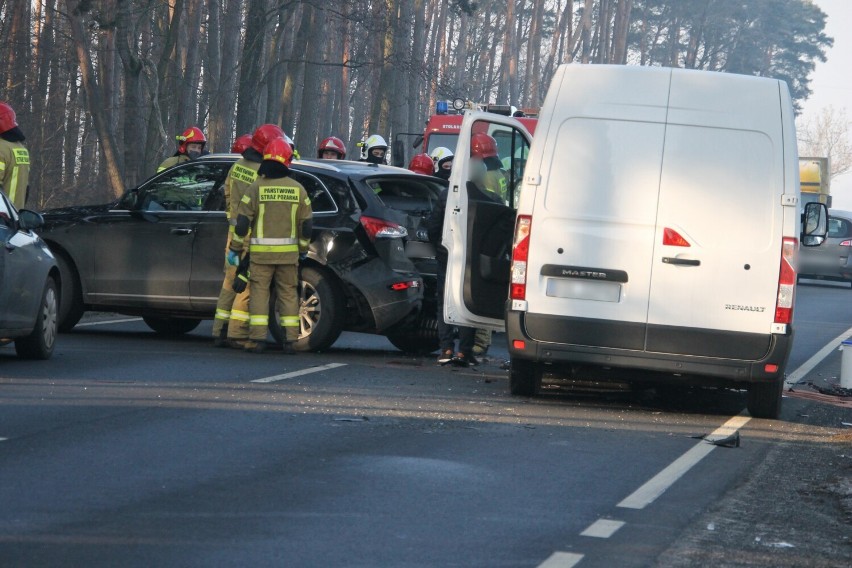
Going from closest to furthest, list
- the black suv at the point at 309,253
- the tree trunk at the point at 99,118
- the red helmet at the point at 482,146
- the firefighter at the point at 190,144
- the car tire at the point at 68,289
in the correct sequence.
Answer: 1. the red helmet at the point at 482,146
2. the black suv at the point at 309,253
3. the car tire at the point at 68,289
4. the firefighter at the point at 190,144
5. the tree trunk at the point at 99,118

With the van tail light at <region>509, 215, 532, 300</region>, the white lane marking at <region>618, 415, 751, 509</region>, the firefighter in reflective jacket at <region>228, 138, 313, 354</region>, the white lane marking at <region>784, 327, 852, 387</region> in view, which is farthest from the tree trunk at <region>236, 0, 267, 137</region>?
the white lane marking at <region>618, 415, 751, 509</region>

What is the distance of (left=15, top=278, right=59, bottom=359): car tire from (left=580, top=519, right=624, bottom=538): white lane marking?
245 inches

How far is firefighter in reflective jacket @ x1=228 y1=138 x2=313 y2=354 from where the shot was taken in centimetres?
1227

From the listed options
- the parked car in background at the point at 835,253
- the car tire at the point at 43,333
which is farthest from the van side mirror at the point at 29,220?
the parked car in background at the point at 835,253

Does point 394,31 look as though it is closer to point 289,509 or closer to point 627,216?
point 627,216

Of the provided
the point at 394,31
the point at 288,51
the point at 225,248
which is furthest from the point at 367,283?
the point at 288,51

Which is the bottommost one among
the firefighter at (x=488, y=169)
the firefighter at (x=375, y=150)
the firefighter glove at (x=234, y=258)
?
the firefighter glove at (x=234, y=258)

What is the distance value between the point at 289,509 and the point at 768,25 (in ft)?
276

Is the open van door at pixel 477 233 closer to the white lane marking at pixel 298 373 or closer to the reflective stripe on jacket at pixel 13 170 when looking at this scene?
the white lane marking at pixel 298 373

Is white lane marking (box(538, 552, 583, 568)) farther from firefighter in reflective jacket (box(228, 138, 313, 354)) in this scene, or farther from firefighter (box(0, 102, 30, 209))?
firefighter (box(0, 102, 30, 209))

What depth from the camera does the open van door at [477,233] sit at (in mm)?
10781

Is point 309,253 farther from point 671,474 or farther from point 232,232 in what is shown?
point 671,474

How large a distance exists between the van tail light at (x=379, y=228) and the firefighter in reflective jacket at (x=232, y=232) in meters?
1.08

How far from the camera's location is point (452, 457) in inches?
309
